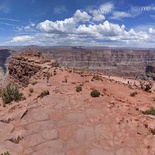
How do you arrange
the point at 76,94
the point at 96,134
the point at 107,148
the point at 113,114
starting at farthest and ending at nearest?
the point at 76,94 < the point at 113,114 < the point at 96,134 < the point at 107,148

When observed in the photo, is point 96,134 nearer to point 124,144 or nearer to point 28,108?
point 124,144

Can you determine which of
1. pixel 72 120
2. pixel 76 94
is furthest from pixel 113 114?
pixel 76 94

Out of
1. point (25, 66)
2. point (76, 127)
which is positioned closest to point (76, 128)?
point (76, 127)

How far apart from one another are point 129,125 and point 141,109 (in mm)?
3204

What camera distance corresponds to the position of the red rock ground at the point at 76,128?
452 inches

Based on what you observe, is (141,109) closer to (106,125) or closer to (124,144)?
(106,125)

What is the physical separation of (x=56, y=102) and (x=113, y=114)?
4.66 metres

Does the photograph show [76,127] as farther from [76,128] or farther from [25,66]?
[25,66]

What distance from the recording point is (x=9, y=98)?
2005cm

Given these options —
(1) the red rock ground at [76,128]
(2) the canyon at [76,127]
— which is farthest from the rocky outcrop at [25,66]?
(1) the red rock ground at [76,128]

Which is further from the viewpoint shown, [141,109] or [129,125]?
[141,109]

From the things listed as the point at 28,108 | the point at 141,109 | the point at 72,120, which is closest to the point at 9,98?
the point at 28,108

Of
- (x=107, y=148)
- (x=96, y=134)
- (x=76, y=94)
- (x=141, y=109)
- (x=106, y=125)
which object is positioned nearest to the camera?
(x=107, y=148)

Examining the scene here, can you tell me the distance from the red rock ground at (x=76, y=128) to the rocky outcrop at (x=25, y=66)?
85.7 ft
